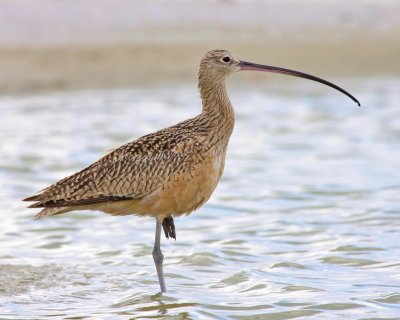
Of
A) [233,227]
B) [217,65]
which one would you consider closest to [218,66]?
[217,65]

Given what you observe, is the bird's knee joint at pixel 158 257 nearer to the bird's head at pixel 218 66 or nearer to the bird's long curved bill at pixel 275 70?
the bird's head at pixel 218 66

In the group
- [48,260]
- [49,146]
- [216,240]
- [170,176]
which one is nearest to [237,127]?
[49,146]

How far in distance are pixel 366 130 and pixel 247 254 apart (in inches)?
196

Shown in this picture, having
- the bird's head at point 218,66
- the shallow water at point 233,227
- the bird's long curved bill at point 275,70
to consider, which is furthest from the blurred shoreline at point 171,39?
the bird's long curved bill at point 275,70

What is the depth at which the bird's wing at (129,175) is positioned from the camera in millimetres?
6109

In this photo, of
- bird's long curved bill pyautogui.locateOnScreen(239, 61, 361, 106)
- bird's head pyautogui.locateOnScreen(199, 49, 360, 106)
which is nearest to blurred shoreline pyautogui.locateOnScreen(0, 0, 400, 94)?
bird's head pyautogui.locateOnScreen(199, 49, 360, 106)

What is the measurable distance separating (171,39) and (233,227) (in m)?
7.45

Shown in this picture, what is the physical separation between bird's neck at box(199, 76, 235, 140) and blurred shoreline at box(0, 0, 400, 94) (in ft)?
23.3

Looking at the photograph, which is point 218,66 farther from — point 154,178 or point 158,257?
point 158,257

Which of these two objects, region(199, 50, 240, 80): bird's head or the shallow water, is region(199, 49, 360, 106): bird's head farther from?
the shallow water

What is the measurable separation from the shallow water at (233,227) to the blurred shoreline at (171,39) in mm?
1035

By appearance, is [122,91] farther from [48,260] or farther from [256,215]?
[48,260]

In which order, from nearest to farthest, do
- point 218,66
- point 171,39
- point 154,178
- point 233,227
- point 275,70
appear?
point 154,178 → point 275,70 → point 218,66 → point 233,227 → point 171,39

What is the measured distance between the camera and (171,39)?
15211 millimetres
